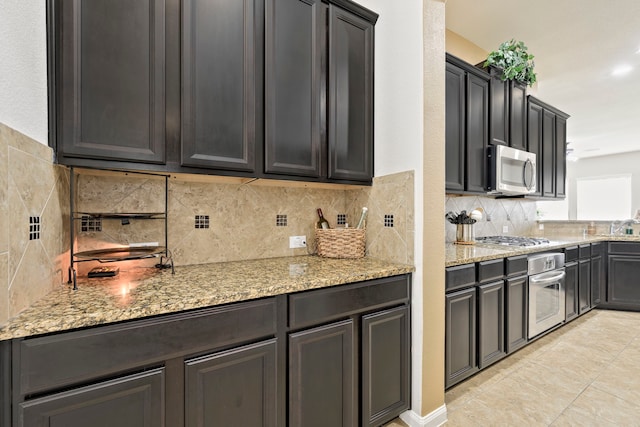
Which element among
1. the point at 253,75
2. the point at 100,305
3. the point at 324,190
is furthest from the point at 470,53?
the point at 100,305

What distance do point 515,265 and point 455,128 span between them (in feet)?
3.96

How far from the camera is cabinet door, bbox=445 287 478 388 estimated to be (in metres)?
1.83

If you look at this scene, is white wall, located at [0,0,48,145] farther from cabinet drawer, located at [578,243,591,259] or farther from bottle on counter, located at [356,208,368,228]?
cabinet drawer, located at [578,243,591,259]

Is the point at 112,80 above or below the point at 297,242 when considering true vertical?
above

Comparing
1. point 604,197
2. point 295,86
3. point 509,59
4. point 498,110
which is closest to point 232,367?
point 295,86

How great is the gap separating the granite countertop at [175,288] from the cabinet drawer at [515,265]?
111 cm

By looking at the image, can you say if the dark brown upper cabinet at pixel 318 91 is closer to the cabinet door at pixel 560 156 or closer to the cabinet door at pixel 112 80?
the cabinet door at pixel 112 80

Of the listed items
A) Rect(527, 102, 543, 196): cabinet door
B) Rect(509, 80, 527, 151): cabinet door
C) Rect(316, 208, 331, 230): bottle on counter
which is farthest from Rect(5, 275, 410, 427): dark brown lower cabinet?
Rect(527, 102, 543, 196): cabinet door

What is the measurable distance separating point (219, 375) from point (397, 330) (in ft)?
3.12

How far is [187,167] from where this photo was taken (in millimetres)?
1354

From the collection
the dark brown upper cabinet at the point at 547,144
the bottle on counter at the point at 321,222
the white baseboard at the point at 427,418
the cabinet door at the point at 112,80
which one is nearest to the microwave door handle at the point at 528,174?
the dark brown upper cabinet at the point at 547,144

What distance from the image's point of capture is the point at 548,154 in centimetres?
344

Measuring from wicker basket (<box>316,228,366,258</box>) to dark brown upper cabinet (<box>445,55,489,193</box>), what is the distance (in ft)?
3.34

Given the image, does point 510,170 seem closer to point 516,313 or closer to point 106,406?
point 516,313
